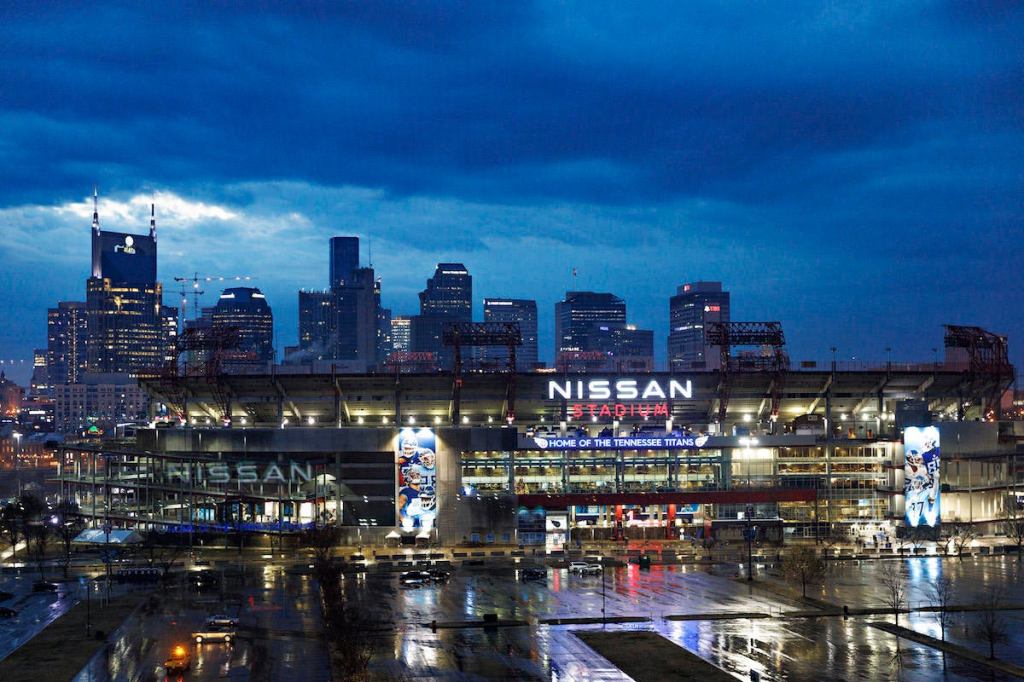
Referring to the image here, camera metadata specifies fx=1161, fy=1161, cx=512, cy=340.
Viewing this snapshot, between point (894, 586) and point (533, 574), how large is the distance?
33.4 meters

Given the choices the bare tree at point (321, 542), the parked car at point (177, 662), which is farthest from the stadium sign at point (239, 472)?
the parked car at point (177, 662)

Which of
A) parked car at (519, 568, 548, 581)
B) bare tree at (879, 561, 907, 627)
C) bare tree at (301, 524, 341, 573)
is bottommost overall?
bare tree at (879, 561, 907, 627)

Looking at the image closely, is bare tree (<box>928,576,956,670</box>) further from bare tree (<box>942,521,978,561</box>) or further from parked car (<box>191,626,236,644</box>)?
parked car (<box>191,626,236,644</box>)

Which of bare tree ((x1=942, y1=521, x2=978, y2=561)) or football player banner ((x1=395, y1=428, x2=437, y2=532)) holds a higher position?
football player banner ((x1=395, y1=428, x2=437, y2=532))

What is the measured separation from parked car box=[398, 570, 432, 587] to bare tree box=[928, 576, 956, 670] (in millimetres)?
44236

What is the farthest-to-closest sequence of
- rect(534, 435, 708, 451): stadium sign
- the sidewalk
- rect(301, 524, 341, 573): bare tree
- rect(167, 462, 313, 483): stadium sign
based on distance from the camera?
rect(534, 435, 708, 451): stadium sign → rect(167, 462, 313, 483): stadium sign → rect(301, 524, 341, 573): bare tree → the sidewalk

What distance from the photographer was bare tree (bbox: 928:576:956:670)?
8150 cm

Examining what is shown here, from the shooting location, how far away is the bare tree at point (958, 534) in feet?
441

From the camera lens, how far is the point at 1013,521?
151 metres

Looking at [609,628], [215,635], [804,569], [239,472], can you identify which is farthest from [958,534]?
[215,635]

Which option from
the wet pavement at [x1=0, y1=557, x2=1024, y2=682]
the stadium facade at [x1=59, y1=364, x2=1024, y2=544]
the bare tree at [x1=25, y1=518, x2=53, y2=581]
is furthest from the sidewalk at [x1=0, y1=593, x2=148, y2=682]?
the stadium facade at [x1=59, y1=364, x2=1024, y2=544]

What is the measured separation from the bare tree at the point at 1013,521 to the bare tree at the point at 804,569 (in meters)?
30.9

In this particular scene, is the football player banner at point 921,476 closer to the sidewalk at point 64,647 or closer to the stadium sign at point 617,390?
the stadium sign at point 617,390

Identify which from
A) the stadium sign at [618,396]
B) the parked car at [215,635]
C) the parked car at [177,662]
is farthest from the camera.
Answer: the stadium sign at [618,396]
